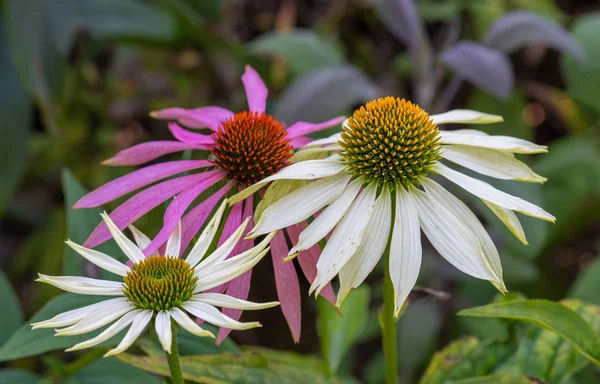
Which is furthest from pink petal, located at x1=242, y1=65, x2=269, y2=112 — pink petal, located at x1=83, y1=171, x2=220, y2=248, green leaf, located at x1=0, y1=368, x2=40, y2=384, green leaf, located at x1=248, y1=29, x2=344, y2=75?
green leaf, located at x1=248, y1=29, x2=344, y2=75

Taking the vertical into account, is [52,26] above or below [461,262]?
above

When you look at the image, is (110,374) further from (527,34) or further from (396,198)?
(527,34)

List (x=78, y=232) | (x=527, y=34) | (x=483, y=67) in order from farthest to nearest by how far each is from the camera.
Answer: (x=527, y=34) < (x=483, y=67) < (x=78, y=232)

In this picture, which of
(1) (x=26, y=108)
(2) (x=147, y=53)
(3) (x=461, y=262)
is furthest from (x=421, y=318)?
(2) (x=147, y=53)

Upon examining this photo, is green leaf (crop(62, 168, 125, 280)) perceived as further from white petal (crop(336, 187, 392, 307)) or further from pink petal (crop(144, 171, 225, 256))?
white petal (crop(336, 187, 392, 307))

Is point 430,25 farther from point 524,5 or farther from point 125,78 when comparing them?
point 125,78

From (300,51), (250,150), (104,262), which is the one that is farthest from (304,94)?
(104,262)
